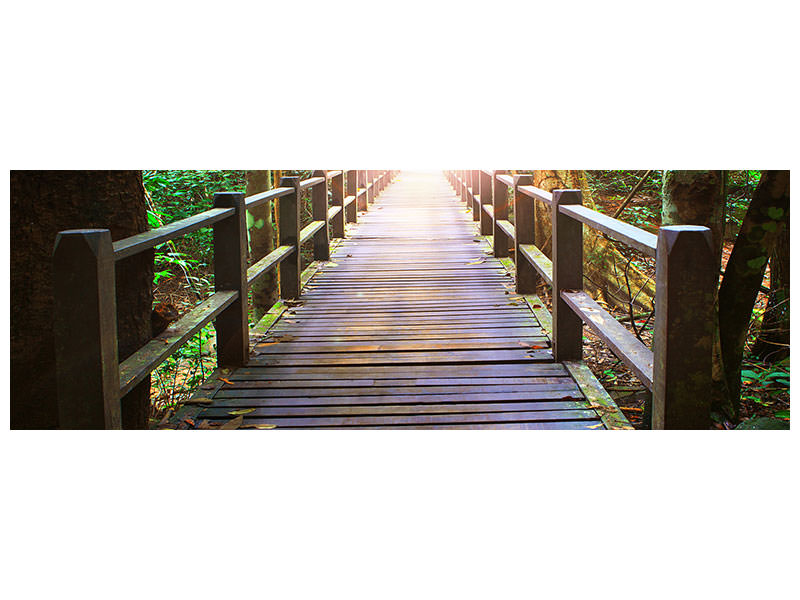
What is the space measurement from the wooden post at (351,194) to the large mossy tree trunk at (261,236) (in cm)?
259

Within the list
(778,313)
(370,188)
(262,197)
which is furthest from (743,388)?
(370,188)

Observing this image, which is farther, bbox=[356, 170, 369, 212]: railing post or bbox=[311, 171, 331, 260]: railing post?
bbox=[356, 170, 369, 212]: railing post

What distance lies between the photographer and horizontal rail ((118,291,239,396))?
244 centimetres

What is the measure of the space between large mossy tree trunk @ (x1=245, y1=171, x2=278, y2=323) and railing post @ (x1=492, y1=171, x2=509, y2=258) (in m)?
2.08

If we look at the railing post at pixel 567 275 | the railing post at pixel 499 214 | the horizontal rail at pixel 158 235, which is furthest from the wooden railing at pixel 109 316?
the railing post at pixel 499 214

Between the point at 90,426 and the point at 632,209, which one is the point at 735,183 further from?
the point at 90,426

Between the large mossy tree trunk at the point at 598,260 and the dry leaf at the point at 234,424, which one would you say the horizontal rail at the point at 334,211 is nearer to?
the large mossy tree trunk at the point at 598,260

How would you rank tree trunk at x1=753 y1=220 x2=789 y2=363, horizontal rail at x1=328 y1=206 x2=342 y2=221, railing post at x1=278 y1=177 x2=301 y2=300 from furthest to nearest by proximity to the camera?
horizontal rail at x1=328 y1=206 x2=342 y2=221
railing post at x1=278 y1=177 x2=301 y2=300
tree trunk at x1=753 y1=220 x2=789 y2=363

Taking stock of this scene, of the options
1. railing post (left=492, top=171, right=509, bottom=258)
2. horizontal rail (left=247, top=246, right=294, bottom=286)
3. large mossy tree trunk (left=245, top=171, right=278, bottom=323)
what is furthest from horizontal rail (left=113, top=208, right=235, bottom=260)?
railing post (left=492, top=171, right=509, bottom=258)

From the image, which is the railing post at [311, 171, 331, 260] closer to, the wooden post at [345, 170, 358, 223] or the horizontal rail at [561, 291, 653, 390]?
the wooden post at [345, 170, 358, 223]

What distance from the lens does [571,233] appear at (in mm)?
3658

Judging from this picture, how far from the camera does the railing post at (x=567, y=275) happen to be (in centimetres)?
365

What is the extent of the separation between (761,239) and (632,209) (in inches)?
283

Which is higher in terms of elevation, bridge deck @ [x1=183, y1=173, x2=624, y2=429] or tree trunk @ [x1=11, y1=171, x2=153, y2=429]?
tree trunk @ [x1=11, y1=171, x2=153, y2=429]
